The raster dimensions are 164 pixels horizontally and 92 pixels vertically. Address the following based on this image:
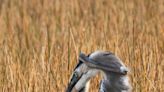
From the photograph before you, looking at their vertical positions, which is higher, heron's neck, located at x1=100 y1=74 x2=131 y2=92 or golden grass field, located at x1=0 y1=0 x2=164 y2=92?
heron's neck, located at x1=100 y1=74 x2=131 y2=92

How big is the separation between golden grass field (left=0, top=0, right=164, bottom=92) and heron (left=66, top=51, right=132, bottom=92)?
1395 millimetres

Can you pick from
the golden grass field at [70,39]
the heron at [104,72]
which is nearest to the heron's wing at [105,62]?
the heron at [104,72]

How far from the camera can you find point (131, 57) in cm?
421

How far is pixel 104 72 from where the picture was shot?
2.42 metres

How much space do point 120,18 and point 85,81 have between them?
12.5 feet

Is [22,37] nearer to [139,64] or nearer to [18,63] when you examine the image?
[18,63]

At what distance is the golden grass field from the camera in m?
4.09

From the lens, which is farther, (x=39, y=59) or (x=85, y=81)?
(x=39, y=59)

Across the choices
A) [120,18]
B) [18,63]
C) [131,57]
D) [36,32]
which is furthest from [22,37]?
[131,57]

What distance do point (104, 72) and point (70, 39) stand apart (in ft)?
7.74

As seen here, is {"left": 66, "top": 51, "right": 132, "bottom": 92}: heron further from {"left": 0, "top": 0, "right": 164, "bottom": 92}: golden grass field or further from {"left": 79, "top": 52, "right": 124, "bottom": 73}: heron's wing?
{"left": 0, "top": 0, "right": 164, "bottom": 92}: golden grass field

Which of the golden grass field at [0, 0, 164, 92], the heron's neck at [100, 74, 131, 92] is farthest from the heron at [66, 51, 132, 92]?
the golden grass field at [0, 0, 164, 92]

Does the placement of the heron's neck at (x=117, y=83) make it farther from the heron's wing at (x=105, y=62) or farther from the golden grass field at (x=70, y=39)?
the golden grass field at (x=70, y=39)

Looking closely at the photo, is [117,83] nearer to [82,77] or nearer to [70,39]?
[82,77]
